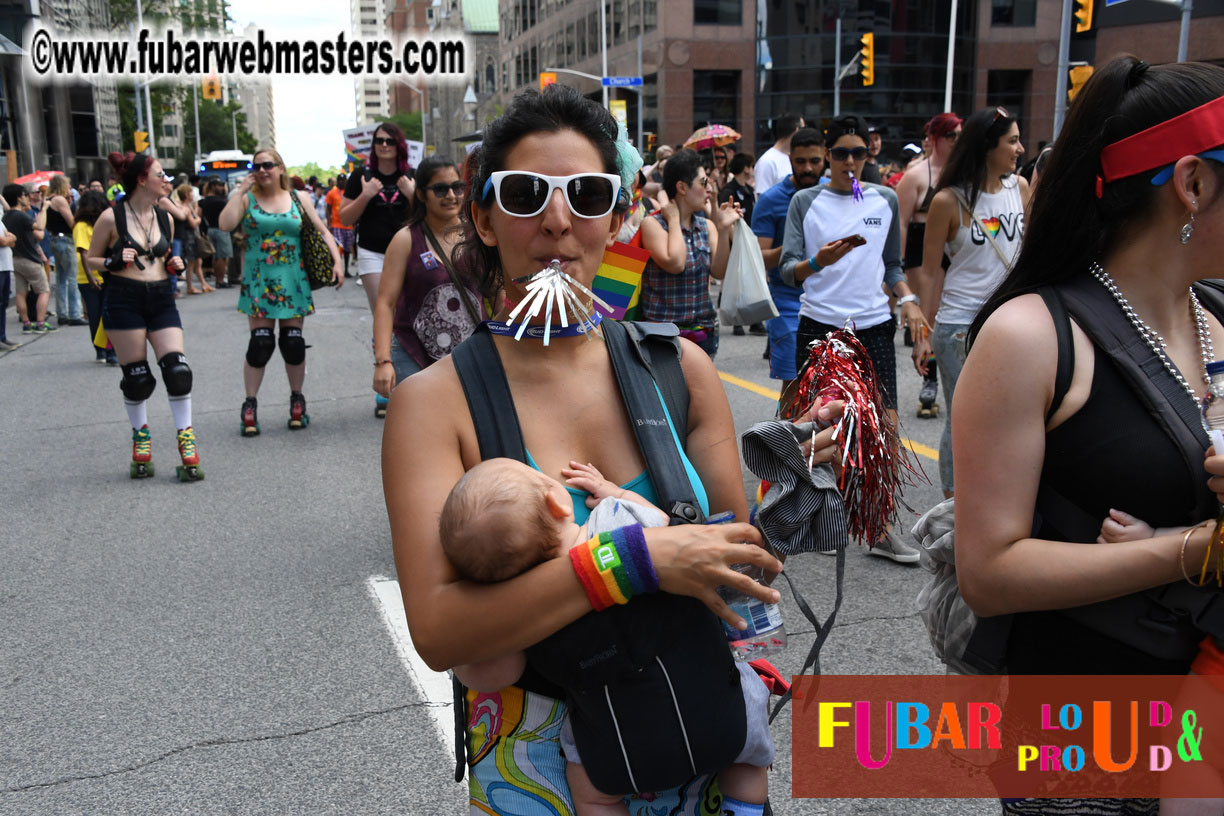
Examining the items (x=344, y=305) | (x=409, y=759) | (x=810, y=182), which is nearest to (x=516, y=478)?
(x=409, y=759)

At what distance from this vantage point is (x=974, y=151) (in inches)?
207

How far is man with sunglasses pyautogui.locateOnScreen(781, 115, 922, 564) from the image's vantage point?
529 cm

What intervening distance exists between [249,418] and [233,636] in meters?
4.04

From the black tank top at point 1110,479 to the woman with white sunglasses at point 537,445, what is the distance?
0.57m

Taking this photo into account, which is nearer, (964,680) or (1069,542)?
(1069,542)

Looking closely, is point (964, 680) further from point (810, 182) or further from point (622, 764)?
point (810, 182)

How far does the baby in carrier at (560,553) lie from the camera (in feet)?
5.03

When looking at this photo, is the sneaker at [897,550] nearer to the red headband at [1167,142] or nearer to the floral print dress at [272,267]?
the red headband at [1167,142]

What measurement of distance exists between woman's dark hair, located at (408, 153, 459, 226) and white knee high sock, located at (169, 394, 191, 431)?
2424 millimetres

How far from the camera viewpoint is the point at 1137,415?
172cm

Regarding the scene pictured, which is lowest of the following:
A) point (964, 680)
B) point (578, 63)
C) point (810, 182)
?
point (964, 680)

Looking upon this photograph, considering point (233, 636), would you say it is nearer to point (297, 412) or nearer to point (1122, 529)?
point (1122, 529)

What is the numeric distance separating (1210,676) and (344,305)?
1701cm

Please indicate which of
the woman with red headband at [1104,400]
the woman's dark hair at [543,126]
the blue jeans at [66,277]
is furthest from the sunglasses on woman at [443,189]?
the blue jeans at [66,277]
